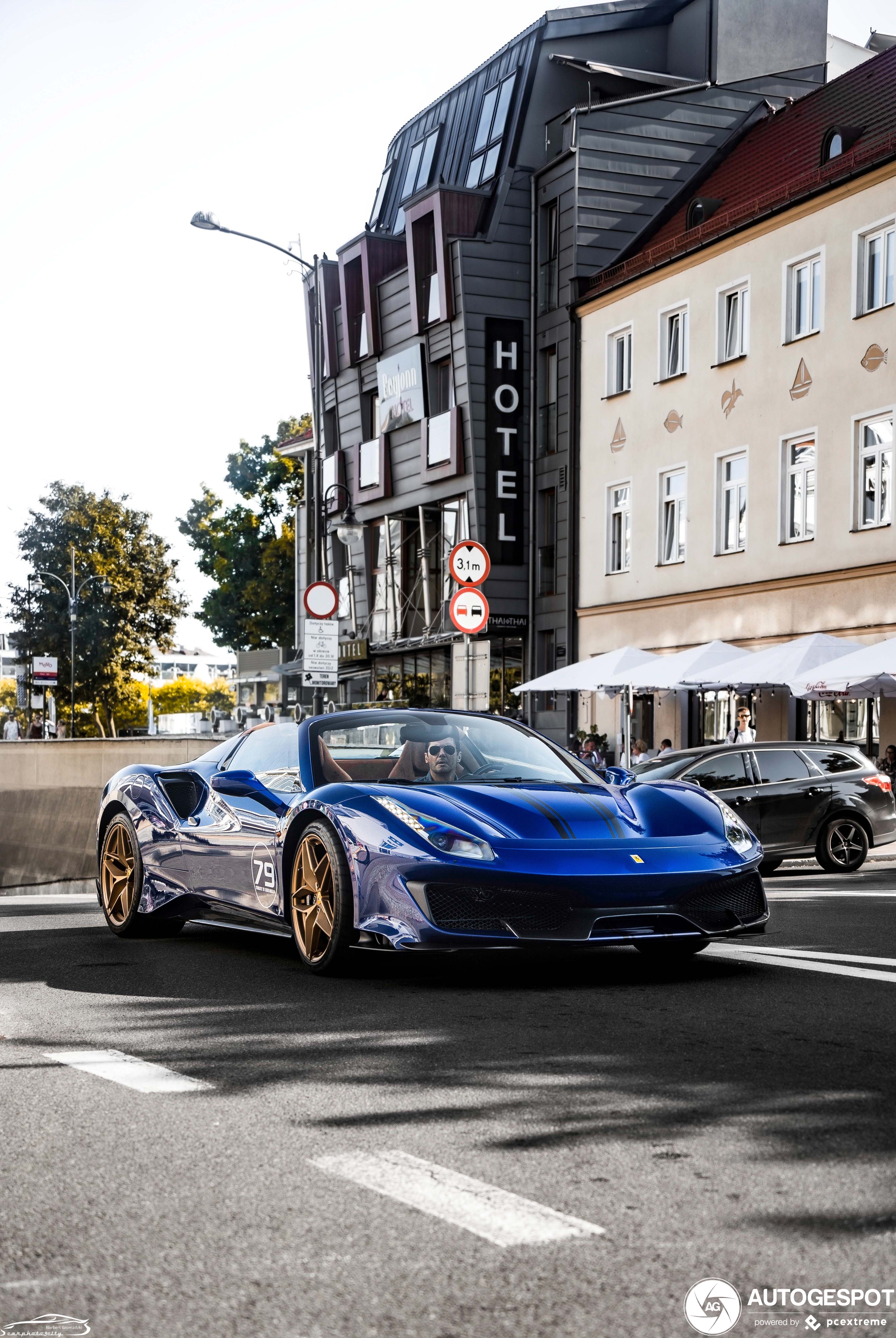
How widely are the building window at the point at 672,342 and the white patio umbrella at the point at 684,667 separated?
750 centimetres

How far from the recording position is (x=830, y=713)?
2725 centimetres

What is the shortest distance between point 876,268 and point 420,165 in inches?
735

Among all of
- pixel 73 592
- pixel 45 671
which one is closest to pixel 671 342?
pixel 45 671

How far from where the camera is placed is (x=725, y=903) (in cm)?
734

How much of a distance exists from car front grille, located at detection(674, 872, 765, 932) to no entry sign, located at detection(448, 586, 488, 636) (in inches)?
412

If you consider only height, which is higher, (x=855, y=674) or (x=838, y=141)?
(x=838, y=141)

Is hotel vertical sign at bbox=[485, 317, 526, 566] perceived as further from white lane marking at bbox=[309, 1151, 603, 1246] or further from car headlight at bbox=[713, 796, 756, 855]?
white lane marking at bbox=[309, 1151, 603, 1246]

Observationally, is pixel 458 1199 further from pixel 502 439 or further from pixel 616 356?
pixel 502 439

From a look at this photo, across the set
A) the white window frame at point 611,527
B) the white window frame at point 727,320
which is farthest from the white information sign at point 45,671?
the white window frame at point 727,320

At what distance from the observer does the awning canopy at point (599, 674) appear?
1038 inches

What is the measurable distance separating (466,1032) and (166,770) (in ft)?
13.2

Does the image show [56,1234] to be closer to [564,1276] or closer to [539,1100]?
[564,1276]

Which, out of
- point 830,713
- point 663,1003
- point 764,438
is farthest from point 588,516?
point 663,1003

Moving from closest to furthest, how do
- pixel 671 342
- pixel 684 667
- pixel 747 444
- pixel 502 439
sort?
pixel 684 667
pixel 747 444
pixel 671 342
pixel 502 439
